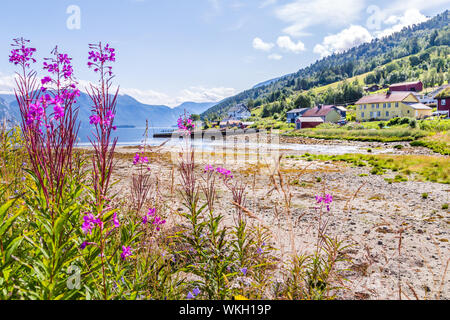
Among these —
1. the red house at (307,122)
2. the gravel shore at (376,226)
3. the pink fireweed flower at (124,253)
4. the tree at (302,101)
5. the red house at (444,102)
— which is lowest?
the gravel shore at (376,226)

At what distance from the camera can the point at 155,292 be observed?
282 centimetres

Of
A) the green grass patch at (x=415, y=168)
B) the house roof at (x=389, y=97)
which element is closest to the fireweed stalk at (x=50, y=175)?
the green grass patch at (x=415, y=168)

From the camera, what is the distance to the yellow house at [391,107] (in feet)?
229

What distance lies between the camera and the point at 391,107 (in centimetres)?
7506

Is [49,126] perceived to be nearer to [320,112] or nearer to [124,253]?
[124,253]

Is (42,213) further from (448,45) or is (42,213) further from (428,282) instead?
(448,45)

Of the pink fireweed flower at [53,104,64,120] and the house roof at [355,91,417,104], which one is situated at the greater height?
the house roof at [355,91,417,104]

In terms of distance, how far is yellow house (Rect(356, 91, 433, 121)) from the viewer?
6988 centimetres

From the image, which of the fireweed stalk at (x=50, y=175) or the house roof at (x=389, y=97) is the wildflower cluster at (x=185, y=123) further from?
the house roof at (x=389, y=97)

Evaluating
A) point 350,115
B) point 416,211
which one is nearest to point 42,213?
point 416,211

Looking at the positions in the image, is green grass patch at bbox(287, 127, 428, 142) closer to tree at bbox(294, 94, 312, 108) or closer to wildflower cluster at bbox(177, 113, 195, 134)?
wildflower cluster at bbox(177, 113, 195, 134)

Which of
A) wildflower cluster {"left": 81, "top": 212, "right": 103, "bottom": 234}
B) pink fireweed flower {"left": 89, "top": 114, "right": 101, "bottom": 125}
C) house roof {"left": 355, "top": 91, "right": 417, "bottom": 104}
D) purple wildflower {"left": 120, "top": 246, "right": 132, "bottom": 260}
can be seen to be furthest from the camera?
house roof {"left": 355, "top": 91, "right": 417, "bottom": 104}

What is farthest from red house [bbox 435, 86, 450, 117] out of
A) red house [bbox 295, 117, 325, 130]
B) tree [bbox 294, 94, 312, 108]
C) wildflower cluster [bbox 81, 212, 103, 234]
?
wildflower cluster [bbox 81, 212, 103, 234]

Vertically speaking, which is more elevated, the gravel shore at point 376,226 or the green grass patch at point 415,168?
the green grass patch at point 415,168
